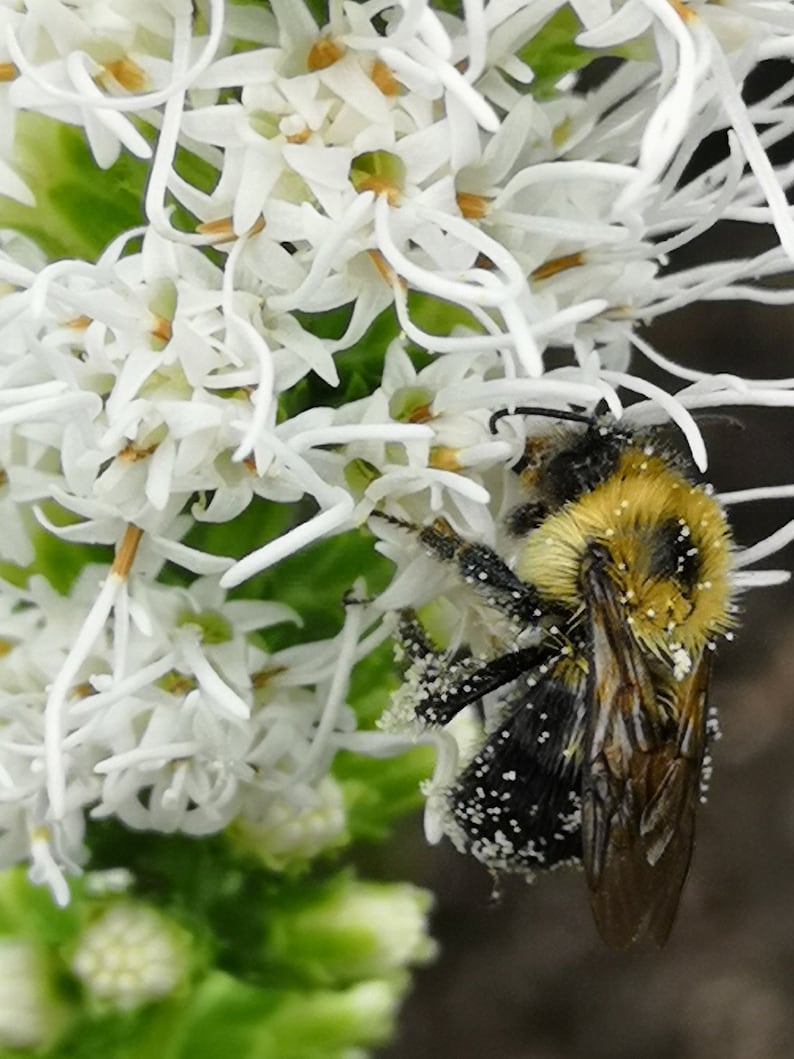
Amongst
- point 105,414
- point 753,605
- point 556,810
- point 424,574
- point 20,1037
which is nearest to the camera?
point 105,414

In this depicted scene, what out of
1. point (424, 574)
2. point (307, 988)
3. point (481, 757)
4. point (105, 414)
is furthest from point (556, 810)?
point (105, 414)

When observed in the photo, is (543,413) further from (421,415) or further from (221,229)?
(221,229)

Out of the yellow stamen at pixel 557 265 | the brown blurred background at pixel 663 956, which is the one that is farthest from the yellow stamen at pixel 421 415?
the brown blurred background at pixel 663 956

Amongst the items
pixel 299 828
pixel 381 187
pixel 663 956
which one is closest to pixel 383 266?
pixel 381 187

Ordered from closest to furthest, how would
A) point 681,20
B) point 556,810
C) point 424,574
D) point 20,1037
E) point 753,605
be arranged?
1. point 681,20
2. point 424,574
3. point 556,810
4. point 20,1037
5. point 753,605

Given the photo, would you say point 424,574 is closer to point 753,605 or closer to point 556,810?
point 556,810

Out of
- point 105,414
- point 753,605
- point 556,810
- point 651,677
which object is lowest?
point 753,605

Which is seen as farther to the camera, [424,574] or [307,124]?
[424,574]

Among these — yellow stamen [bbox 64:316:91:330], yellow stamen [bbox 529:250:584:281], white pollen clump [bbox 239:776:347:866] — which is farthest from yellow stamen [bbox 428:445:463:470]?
white pollen clump [bbox 239:776:347:866]
